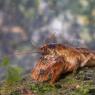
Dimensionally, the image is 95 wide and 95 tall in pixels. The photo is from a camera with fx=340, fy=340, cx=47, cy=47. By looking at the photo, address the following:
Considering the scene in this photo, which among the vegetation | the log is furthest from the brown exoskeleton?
the vegetation

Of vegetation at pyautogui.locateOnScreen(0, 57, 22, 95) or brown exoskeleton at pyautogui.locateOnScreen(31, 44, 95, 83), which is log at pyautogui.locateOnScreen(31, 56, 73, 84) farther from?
vegetation at pyautogui.locateOnScreen(0, 57, 22, 95)

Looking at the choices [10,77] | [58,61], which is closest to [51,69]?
[58,61]

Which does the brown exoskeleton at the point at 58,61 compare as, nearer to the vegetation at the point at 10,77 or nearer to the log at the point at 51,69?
the log at the point at 51,69

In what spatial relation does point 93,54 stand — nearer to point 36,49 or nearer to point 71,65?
point 71,65

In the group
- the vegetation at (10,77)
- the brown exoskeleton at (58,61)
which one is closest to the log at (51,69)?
the brown exoskeleton at (58,61)

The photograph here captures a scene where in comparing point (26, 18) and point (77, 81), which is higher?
point (26, 18)

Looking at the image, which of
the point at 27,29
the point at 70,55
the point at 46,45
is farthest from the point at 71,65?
the point at 27,29

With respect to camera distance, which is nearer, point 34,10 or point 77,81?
point 77,81

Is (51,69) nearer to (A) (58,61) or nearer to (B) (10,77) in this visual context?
(A) (58,61)
